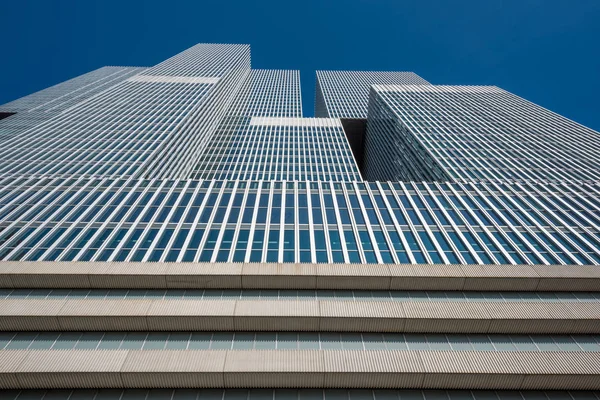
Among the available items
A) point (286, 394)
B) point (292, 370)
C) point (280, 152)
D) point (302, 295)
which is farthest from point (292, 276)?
point (280, 152)

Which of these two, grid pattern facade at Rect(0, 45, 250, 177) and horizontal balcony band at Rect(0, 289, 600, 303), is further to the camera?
grid pattern facade at Rect(0, 45, 250, 177)

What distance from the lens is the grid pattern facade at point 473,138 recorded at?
205 feet

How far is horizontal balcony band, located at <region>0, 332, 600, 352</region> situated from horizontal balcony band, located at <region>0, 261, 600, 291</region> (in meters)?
3.46

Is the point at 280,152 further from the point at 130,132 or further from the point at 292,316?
the point at 292,316

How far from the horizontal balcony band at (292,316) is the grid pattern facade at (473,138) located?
43.5 metres

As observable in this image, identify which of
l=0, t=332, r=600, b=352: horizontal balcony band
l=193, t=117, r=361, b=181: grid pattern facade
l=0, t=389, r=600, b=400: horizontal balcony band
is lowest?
l=193, t=117, r=361, b=181: grid pattern facade

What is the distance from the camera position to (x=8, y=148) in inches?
2263

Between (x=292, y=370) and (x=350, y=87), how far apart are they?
552ft

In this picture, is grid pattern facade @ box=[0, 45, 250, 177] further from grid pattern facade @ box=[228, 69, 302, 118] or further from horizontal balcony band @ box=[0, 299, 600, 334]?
horizontal balcony band @ box=[0, 299, 600, 334]

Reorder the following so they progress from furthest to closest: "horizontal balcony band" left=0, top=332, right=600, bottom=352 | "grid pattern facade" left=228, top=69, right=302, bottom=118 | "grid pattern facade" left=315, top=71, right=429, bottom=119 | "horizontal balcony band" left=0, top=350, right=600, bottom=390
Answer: "grid pattern facade" left=315, top=71, right=429, bottom=119 → "grid pattern facade" left=228, top=69, right=302, bottom=118 → "horizontal balcony band" left=0, top=332, right=600, bottom=352 → "horizontal balcony band" left=0, top=350, right=600, bottom=390

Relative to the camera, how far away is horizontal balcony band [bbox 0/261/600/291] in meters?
21.9

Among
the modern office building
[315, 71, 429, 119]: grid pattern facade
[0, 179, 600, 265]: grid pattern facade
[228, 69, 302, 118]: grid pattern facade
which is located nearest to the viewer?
Result: the modern office building

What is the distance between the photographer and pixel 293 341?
1980 cm

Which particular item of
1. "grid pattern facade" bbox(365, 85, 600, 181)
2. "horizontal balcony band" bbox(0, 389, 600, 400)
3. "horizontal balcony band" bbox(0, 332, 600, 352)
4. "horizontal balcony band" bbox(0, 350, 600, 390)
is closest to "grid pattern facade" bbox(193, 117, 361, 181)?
"grid pattern facade" bbox(365, 85, 600, 181)
